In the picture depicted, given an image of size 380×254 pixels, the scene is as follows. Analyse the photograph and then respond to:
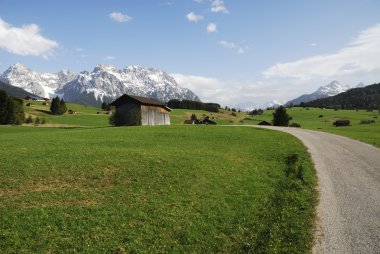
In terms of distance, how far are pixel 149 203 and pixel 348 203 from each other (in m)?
11.2

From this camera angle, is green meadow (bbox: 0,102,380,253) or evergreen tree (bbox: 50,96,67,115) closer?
green meadow (bbox: 0,102,380,253)

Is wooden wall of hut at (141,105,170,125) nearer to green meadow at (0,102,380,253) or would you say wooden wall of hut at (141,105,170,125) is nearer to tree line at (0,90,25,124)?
green meadow at (0,102,380,253)

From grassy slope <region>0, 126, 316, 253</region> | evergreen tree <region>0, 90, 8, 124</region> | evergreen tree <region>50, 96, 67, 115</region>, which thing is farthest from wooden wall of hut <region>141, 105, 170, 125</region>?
evergreen tree <region>50, 96, 67, 115</region>

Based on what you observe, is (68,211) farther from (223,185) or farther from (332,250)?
(332,250)

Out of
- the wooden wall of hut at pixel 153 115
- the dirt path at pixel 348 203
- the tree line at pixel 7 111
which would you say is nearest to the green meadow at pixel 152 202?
the dirt path at pixel 348 203

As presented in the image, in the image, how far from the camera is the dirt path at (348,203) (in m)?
13.7

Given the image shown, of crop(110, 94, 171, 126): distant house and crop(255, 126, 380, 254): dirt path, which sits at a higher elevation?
crop(110, 94, 171, 126): distant house

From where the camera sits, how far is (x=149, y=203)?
18.5m

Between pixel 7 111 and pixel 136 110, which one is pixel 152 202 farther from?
pixel 7 111

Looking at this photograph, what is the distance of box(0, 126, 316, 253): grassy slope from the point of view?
14.1 metres

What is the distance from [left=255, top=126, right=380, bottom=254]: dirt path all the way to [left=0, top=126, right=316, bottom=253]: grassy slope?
0.82 m

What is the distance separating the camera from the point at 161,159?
2811 centimetres

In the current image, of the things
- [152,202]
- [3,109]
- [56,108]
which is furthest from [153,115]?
[56,108]

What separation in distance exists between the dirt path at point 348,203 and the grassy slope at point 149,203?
0.82 meters
